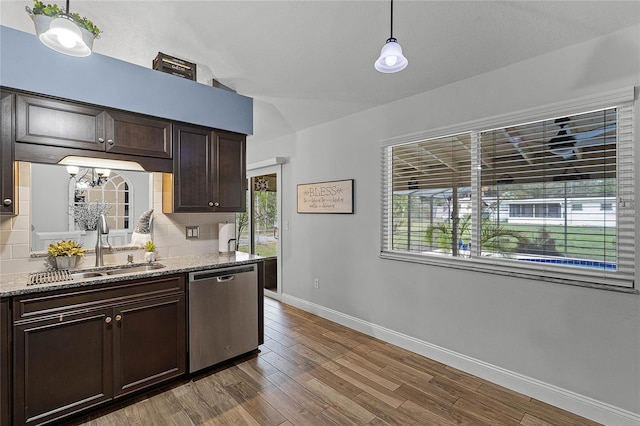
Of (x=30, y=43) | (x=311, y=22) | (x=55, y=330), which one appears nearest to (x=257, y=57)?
(x=311, y=22)

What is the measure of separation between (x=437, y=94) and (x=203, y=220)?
269 centimetres

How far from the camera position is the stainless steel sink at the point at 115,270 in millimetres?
2273

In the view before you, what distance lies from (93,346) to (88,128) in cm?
157

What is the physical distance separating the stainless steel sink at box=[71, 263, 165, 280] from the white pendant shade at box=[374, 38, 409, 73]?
229 cm

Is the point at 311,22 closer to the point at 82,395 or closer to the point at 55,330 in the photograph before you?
the point at 55,330

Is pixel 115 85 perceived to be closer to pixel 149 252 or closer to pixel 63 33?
pixel 63 33

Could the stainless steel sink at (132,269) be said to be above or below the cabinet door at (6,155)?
below

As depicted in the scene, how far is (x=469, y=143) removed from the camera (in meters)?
2.74

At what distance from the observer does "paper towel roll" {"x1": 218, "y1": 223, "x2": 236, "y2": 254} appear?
125 inches

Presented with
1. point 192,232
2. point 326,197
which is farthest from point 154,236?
point 326,197

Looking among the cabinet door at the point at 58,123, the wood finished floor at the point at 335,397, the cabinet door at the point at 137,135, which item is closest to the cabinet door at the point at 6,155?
the cabinet door at the point at 58,123

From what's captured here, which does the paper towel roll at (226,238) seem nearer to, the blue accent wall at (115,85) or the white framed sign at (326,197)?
the blue accent wall at (115,85)

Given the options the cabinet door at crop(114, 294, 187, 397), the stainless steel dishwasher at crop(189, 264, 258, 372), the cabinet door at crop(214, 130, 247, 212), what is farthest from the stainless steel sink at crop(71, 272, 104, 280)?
the cabinet door at crop(214, 130, 247, 212)

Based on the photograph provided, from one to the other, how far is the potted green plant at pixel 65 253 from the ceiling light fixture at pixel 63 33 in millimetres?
1444
